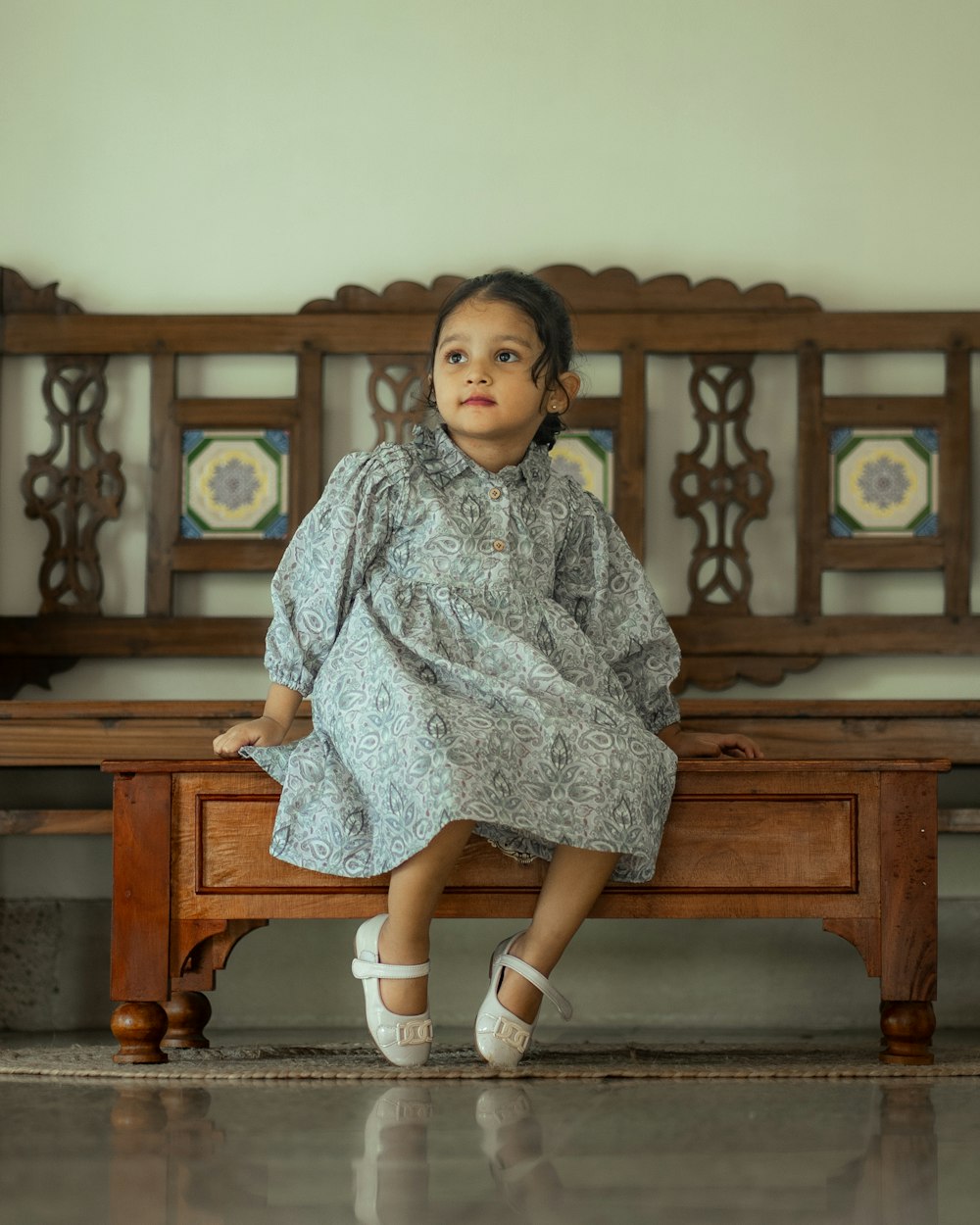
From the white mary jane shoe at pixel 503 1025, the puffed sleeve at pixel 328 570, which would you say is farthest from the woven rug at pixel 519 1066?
the puffed sleeve at pixel 328 570

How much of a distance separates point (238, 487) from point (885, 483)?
121 centimetres

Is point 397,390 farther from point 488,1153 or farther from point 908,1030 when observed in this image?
point 488,1153

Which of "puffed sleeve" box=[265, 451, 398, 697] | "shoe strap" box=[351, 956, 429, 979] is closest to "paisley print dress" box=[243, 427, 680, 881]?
"puffed sleeve" box=[265, 451, 398, 697]

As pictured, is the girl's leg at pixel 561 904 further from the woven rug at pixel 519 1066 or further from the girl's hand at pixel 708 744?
the girl's hand at pixel 708 744

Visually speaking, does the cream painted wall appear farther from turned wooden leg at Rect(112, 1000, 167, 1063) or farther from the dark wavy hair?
turned wooden leg at Rect(112, 1000, 167, 1063)

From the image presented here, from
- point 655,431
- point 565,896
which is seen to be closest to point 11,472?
point 655,431

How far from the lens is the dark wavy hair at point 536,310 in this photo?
2100mm

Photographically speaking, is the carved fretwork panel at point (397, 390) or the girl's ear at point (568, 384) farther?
the carved fretwork panel at point (397, 390)

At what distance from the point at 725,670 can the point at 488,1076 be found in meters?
1.14

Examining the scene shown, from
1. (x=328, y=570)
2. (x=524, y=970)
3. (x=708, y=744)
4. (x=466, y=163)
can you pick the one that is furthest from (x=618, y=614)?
(x=466, y=163)

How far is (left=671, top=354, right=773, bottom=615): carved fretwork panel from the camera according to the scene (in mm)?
2775

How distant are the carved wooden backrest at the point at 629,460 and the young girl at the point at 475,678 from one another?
590 millimetres

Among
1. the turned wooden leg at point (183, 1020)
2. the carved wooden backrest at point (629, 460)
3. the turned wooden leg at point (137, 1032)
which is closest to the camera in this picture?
the turned wooden leg at point (137, 1032)

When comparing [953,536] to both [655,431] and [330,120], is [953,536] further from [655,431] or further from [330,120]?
[330,120]
